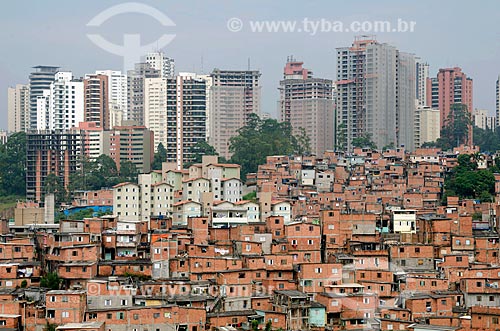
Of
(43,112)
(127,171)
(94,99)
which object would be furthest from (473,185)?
(43,112)

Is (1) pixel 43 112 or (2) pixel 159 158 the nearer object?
(2) pixel 159 158

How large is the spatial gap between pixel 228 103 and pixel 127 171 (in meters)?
7.66

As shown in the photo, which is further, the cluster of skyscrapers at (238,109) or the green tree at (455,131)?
the green tree at (455,131)

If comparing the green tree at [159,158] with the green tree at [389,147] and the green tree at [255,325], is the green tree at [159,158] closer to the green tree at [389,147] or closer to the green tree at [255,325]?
the green tree at [389,147]

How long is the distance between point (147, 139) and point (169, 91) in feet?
6.64

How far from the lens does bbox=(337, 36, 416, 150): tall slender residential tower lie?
3847 centimetres

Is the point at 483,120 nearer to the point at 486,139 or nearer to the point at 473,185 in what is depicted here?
the point at 486,139

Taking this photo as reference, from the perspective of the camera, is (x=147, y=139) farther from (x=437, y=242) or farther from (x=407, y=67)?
(x=437, y=242)

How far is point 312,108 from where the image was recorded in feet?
139

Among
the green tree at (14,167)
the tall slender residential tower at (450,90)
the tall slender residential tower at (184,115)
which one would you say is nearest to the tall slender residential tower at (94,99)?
the tall slender residential tower at (184,115)

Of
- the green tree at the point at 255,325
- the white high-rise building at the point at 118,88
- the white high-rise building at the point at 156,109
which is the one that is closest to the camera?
the green tree at the point at 255,325

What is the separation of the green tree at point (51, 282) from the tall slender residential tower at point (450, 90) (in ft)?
109

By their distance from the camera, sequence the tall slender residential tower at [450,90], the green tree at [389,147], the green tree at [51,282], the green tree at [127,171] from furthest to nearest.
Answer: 1. the tall slender residential tower at [450,90]
2. the green tree at [389,147]
3. the green tree at [127,171]
4. the green tree at [51,282]

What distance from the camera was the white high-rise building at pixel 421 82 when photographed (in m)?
49.9
